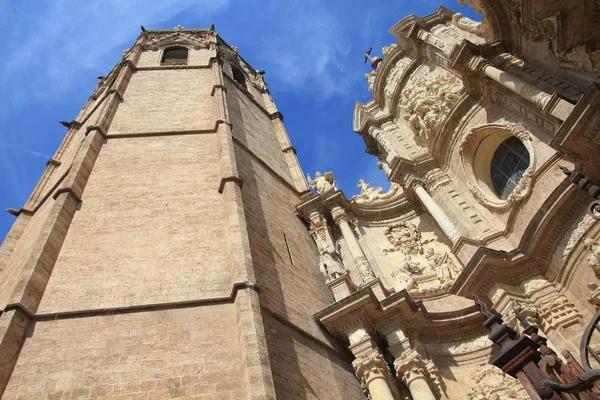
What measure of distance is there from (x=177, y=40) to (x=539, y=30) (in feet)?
55.2

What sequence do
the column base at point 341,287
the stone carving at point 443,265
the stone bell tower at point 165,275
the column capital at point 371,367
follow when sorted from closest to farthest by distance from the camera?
the stone bell tower at point 165,275, the column capital at point 371,367, the column base at point 341,287, the stone carving at point 443,265

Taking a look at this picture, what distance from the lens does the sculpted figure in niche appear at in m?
10.2

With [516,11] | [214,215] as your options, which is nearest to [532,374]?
[214,215]

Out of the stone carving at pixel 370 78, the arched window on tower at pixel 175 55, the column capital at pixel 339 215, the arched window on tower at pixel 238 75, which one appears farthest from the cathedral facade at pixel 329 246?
the arched window on tower at pixel 238 75

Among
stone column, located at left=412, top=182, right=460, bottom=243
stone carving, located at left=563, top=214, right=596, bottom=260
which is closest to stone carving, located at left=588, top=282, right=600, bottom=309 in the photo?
stone carving, located at left=563, top=214, right=596, bottom=260

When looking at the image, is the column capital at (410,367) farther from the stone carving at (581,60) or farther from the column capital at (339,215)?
the stone carving at (581,60)

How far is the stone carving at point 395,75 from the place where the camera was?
14.8 m

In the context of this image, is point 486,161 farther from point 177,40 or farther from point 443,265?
point 177,40

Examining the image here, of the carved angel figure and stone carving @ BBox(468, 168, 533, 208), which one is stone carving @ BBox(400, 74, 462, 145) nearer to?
stone carving @ BBox(468, 168, 533, 208)

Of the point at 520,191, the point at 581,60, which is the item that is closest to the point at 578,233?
the point at 520,191

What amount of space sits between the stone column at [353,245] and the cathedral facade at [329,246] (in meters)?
0.09

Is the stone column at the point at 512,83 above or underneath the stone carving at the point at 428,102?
underneath

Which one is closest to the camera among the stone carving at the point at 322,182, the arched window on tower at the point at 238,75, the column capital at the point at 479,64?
the column capital at the point at 479,64

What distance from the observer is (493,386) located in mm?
8312
